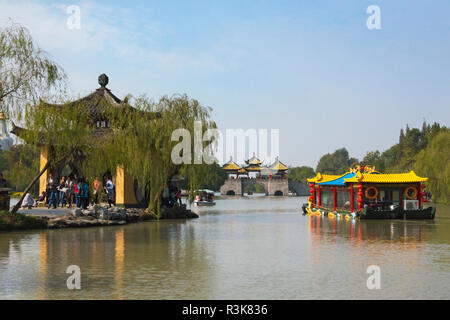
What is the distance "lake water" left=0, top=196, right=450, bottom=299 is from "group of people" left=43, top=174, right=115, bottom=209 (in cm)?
543

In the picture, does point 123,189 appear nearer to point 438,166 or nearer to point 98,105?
point 98,105

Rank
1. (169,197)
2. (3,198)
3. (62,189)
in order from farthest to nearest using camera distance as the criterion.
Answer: (169,197) < (62,189) < (3,198)

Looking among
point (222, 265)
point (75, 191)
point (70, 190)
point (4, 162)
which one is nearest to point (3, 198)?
point (75, 191)

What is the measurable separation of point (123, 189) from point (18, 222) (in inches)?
387

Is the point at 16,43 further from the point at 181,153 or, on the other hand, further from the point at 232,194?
the point at 232,194

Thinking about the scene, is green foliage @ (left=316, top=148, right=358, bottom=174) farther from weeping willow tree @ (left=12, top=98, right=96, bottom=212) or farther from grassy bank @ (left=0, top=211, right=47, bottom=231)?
grassy bank @ (left=0, top=211, right=47, bottom=231)

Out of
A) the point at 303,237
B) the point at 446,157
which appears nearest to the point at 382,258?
the point at 303,237

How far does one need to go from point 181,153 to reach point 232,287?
57.6 ft

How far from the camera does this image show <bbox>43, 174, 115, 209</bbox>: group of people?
77.3ft

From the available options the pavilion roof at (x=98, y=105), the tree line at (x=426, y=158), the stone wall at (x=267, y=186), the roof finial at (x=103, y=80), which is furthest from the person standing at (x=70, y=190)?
the stone wall at (x=267, y=186)

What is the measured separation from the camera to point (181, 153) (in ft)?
84.9

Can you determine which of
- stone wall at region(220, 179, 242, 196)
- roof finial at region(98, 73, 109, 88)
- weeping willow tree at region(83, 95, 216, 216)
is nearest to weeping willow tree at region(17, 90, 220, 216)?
weeping willow tree at region(83, 95, 216, 216)

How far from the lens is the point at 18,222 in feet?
62.1

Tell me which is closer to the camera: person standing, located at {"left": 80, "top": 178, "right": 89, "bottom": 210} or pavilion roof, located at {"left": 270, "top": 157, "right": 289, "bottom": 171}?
person standing, located at {"left": 80, "top": 178, "right": 89, "bottom": 210}
